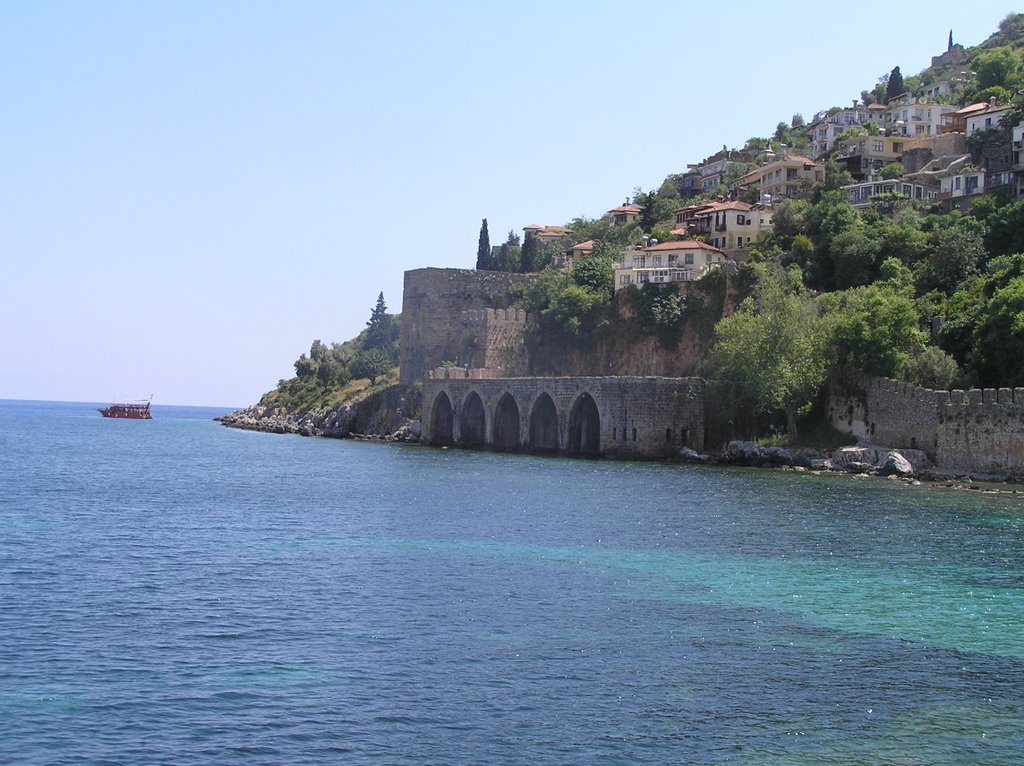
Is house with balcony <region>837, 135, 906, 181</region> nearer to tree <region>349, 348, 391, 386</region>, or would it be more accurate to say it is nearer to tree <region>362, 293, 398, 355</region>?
tree <region>349, 348, 391, 386</region>

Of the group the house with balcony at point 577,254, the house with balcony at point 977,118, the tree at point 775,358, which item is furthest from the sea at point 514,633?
the house with balcony at point 577,254

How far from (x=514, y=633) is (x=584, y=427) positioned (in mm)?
50518

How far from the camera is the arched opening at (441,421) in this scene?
8275 cm

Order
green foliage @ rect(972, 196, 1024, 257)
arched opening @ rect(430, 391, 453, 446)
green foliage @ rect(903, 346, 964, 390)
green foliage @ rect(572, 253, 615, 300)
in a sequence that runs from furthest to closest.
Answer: green foliage @ rect(572, 253, 615, 300) < arched opening @ rect(430, 391, 453, 446) < green foliage @ rect(972, 196, 1024, 257) < green foliage @ rect(903, 346, 964, 390)

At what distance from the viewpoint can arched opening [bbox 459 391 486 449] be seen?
80.8m

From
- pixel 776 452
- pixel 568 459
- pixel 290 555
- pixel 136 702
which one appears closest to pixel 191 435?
pixel 568 459

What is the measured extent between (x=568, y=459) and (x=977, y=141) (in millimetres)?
36702

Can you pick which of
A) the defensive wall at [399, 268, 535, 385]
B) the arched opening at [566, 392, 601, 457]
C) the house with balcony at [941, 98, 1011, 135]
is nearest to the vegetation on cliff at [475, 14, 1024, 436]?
the defensive wall at [399, 268, 535, 385]

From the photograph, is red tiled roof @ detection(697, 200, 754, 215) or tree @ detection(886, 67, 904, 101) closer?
red tiled roof @ detection(697, 200, 754, 215)

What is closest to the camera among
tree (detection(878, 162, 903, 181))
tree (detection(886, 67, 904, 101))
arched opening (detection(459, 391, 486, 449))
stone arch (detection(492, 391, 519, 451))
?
stone arch (detection(492, 391, 519, 451))

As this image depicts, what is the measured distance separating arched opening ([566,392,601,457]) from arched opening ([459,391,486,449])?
1039cm

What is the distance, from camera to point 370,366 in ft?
373

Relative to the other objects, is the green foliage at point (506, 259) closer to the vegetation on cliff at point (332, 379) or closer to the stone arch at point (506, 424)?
the vegetation on cliff at point (332, 379)

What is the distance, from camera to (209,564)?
28.6m
